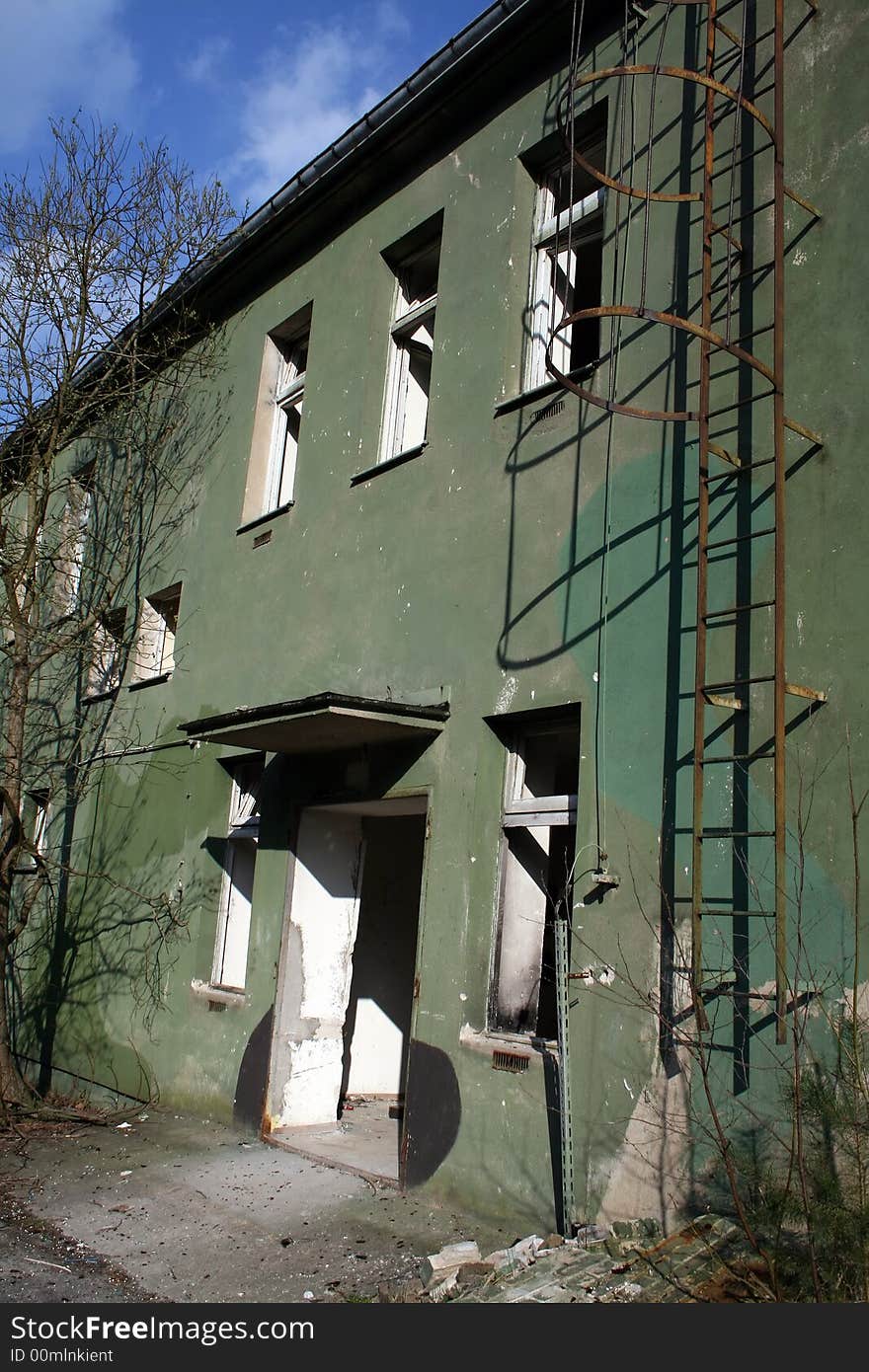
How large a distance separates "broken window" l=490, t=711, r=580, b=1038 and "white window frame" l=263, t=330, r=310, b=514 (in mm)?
4714

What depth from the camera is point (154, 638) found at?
12.0 metres

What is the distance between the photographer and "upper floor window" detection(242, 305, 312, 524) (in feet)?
34.1

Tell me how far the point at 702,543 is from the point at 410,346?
456 centimetres

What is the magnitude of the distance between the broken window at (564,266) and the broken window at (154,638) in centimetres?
571

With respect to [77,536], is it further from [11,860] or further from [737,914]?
[737,914]

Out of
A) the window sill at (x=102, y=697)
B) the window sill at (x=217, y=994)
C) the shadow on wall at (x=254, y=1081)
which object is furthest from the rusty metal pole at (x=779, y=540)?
the window sill at (x=102, y=697)

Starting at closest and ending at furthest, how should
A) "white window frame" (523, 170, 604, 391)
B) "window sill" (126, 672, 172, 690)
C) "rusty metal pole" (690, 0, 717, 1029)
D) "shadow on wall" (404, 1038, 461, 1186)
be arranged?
1. "rusty metal pole" (690, 0, 717, 1029)
2. "shadow on wall" (404, 1038, 461, 1186)
3. "white window frame" (523, 170, 604, 391)
4. "window sill" (126, 672, 172, 690)

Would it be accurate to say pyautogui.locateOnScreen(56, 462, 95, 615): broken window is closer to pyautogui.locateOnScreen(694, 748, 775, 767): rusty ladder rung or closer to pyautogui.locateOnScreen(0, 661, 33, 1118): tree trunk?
pyautogui.locateOnScreen(0, 661, 33, 1118): tree trunk

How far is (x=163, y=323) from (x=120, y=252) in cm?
101

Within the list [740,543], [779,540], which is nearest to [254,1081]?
[740,543]

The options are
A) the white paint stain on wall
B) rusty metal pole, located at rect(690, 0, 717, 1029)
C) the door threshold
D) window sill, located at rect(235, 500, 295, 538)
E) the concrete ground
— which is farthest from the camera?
window sill, located at rect(235, 500, 295, 538)

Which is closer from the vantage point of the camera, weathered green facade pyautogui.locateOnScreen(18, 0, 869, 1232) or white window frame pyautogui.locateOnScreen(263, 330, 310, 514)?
weathered green facade pyautogui.locateOnScreen(18, 0, 869, 1232)

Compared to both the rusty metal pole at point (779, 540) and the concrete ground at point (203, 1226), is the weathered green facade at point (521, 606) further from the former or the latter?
the concrete ground at point (203, 1226)

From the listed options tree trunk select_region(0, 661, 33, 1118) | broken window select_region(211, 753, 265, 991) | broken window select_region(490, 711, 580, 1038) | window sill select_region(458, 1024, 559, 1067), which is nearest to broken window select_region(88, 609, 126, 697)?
tree trunk select_region(0, 661, 33, 1118)
